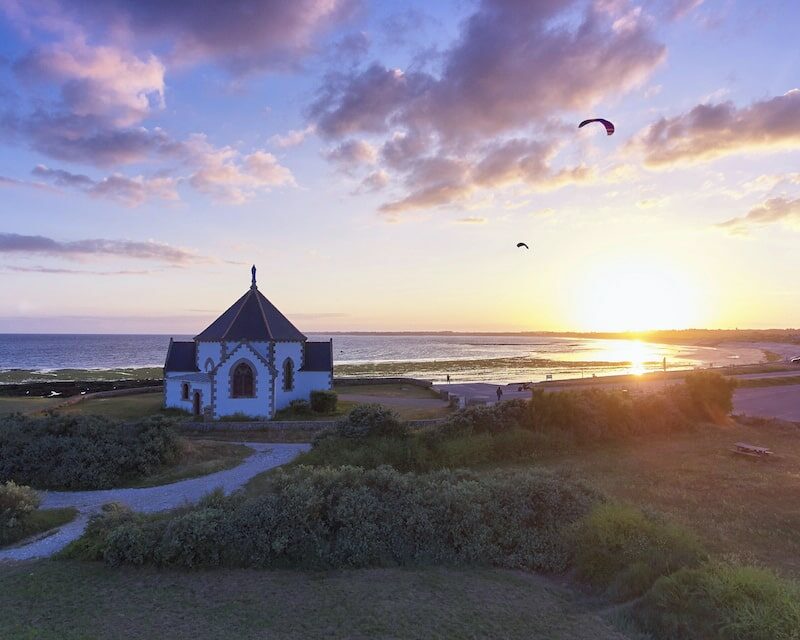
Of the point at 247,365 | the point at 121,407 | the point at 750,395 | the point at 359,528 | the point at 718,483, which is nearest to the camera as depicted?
the point at 359,528

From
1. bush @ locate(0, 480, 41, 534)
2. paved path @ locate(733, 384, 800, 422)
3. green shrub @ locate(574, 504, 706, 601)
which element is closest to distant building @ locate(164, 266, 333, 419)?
bush @ locate(0, 480, 41, 534)

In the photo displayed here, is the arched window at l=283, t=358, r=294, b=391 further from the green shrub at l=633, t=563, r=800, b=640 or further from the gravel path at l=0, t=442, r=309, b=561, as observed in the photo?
the green shrub at l=633, t=563, r=800, b=640

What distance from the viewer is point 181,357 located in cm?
3503

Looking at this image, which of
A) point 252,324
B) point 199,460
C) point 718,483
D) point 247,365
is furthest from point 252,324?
point 718,483

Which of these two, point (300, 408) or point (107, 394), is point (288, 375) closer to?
point (300, 408)

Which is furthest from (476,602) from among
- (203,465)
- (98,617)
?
(203,465)

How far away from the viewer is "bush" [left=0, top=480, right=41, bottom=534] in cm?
1259

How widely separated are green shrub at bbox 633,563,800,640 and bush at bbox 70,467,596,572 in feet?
7.16

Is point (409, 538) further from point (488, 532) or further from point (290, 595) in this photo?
point (290, 595)

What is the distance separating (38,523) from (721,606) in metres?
14.3

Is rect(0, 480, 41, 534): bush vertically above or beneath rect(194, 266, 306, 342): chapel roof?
beneath

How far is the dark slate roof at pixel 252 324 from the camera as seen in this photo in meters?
31.9

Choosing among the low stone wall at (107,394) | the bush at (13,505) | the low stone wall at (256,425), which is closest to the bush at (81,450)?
the bush at (13,505)

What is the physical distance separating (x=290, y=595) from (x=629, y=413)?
59.4ft
